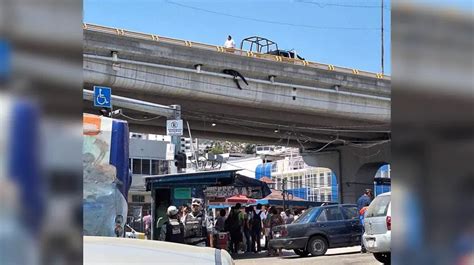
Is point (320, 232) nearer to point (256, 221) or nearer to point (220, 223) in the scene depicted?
point (256, 221)

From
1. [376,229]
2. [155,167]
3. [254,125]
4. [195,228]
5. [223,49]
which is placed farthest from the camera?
[155,167]

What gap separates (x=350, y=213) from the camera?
51.5 feet

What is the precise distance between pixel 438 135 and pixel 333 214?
14398 millimetres

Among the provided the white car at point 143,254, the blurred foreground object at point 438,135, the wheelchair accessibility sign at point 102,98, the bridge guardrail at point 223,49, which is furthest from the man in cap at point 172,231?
the bridge guardrail at point 223,49

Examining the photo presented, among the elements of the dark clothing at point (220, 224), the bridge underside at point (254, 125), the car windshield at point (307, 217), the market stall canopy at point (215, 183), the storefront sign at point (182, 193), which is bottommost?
the dark clothing at point (220, 224)

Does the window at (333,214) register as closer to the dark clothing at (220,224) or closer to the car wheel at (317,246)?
the car wheel at (317,246)

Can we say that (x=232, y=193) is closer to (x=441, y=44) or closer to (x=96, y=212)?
(x=96, y=212)

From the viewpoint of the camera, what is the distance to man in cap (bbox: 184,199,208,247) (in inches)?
554

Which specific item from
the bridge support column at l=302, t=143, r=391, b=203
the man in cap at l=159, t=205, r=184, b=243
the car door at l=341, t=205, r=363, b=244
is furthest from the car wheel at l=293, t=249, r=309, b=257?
the bridge support column at l=302, t=143, r=391, b=203

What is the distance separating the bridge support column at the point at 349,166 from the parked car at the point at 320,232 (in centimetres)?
2475

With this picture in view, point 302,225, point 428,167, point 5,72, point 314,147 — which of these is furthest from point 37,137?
point 314,147

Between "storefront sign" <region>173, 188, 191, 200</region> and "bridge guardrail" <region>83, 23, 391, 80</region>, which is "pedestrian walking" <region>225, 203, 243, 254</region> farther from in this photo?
"bridge guardrail" <region>83, 23, 391, 80</region>

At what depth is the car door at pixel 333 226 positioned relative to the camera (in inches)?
601

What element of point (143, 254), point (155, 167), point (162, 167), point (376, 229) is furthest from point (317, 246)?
point (162, 167)
